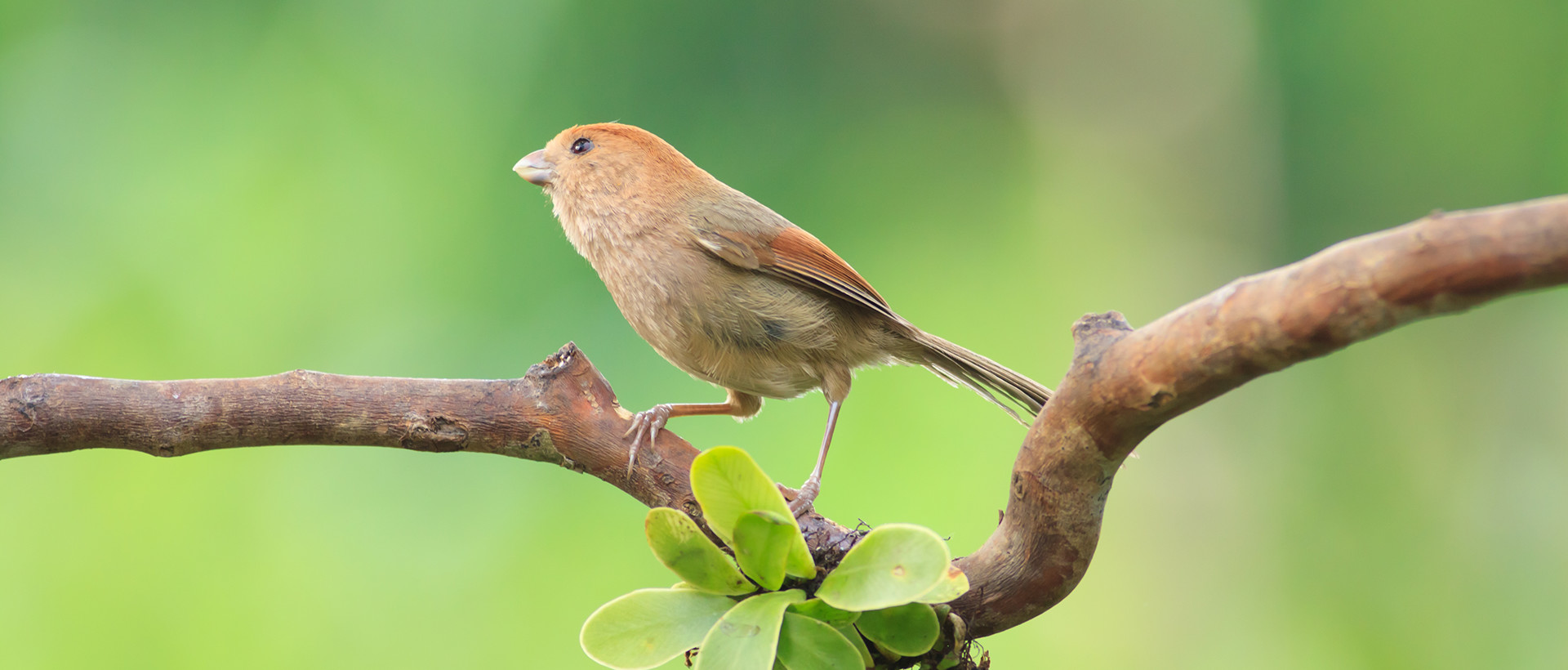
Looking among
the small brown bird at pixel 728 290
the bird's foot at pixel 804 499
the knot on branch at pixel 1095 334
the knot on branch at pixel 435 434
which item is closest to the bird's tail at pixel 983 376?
the small brown bird at pixel 728 290

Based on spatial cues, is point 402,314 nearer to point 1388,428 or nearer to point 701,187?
point 701,187

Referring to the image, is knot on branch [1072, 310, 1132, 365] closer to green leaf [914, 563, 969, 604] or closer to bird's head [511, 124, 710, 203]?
green leaf [914, 563, 969, 604]

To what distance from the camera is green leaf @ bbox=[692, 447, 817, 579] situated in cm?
154

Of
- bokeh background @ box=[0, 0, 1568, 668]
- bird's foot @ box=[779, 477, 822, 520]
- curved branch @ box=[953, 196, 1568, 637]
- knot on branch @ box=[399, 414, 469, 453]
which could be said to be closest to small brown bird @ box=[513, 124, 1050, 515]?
bird's foot @ box=[779, 477, 822, 520]

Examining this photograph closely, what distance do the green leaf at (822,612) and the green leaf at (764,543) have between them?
0.05m

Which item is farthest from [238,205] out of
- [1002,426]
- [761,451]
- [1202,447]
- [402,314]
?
[1202,447]

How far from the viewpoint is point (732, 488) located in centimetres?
156

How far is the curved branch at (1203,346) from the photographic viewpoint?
Result: 3.67ft

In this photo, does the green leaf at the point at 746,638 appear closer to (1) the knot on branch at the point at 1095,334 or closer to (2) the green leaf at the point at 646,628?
(2) the green leaf at the point at 646,628

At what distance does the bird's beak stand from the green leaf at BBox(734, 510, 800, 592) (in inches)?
57.4

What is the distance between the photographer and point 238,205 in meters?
→ 4.52

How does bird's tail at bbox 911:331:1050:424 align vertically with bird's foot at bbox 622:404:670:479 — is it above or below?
above

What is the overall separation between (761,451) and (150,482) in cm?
234

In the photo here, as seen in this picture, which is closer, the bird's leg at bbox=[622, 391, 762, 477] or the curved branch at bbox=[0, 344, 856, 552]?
the curved branch at bbox=[0, 344, 856, 552]
